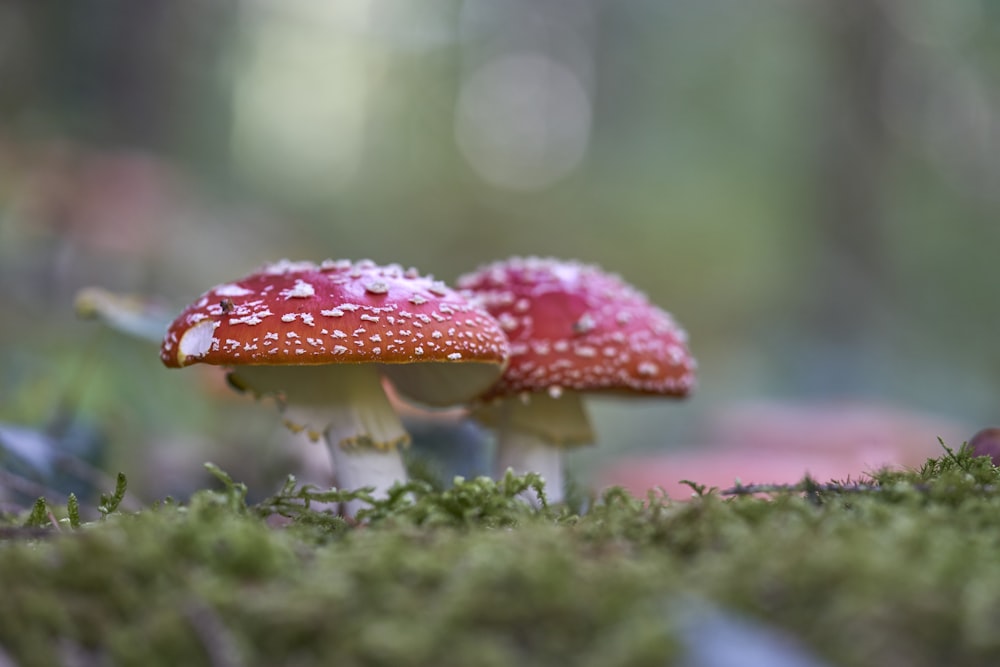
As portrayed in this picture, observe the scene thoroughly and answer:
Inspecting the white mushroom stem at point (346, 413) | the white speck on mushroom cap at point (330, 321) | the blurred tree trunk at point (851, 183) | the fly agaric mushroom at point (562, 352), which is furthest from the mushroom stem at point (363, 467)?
the blurred tree trunk at point (851, 183)

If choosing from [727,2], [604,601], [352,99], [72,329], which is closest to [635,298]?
[604,601]

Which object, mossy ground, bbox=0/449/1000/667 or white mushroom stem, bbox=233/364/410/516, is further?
white mushroom stem, bbox=233/364/410/516

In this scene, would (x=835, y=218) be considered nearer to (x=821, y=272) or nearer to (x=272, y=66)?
(x=821, y=272)

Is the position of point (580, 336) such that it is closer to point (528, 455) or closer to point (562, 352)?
point (562, 352)

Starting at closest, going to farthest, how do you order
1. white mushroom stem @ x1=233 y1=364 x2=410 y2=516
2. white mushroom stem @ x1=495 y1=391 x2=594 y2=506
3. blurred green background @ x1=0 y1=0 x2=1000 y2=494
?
white mushroom stem @ x1=233 y1=364 x2=410 y2=516 < white mushroom stem @ x1=495 y1=391 x2=594 y2=506 < blurred green background @ x1=0 y1=0 x2=1000 y2=494

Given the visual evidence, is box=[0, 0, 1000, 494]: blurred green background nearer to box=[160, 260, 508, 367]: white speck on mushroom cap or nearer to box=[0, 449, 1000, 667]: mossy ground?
box=[160, 260, 508, 367]: white speck on mushroom cap

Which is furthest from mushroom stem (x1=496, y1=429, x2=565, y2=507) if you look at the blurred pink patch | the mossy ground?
the mossy ground

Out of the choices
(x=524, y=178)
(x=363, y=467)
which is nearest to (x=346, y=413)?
(x=363, y=467)
